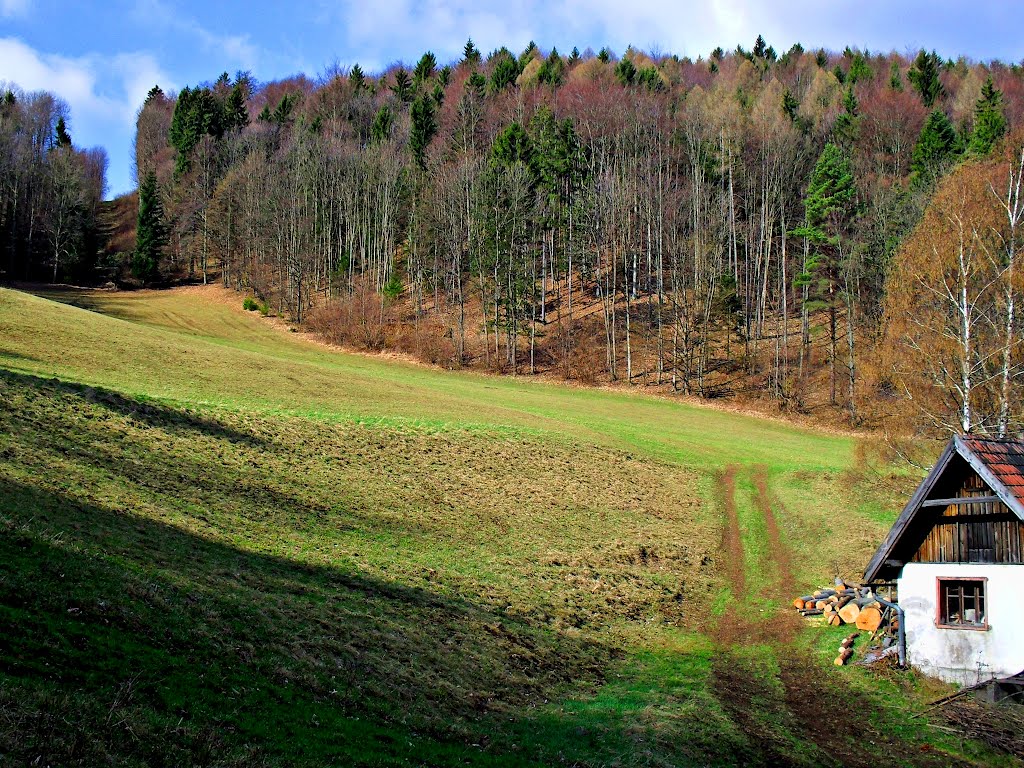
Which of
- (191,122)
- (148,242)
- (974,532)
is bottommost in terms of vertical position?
(974,532)

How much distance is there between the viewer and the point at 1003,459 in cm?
1848

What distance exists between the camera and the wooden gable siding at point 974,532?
59.4ft

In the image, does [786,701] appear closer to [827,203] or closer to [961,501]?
[961,501]

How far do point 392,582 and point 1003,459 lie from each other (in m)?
15.5

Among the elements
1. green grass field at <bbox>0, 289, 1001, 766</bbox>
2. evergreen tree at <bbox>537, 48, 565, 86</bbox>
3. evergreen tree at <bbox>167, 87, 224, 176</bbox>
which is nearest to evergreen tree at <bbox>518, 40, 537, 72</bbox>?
evergreen tree at <bbox>537, 48, 565, 86</bbox>

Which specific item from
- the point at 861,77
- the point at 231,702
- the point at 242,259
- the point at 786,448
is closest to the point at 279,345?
the point at 242,259

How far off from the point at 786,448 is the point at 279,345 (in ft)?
151

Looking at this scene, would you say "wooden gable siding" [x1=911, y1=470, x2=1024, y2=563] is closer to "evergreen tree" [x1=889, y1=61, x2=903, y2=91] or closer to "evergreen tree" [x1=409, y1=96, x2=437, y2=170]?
"evergreen tree" [x1=409, y1=96, x2=437, y2=170]

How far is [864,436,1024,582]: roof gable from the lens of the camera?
17.5 m

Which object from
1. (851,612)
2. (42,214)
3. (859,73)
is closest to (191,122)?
(42,214)

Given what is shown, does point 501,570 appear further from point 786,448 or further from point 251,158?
point 251,158

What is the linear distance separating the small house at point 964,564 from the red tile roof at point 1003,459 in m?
0.03

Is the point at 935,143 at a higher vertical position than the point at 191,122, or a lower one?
lower

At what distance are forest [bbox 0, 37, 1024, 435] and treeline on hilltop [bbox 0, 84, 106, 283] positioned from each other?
1.17 feet
